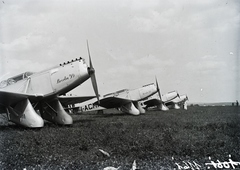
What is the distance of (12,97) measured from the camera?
8703 millimetres

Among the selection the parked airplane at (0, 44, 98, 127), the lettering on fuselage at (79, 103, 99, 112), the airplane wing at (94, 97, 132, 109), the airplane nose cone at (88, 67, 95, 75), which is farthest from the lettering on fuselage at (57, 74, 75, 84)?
the lettering on fuselage at (79, 103, 99, 112)

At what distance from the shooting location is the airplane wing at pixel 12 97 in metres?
8.45

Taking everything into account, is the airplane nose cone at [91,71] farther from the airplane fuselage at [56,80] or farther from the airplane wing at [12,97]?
the airplane wing at [12,97]

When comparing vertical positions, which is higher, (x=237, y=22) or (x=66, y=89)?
(x=237, y=22)

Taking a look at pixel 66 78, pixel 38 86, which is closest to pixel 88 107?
pixel 38 86

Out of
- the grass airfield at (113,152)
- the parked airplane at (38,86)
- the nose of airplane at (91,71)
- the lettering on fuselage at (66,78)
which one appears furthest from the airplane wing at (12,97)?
the grass airfield at (113,152)

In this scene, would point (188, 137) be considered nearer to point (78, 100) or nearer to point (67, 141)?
point (67, 141)

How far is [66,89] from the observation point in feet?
31.8

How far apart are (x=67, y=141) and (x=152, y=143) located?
214 centimetres

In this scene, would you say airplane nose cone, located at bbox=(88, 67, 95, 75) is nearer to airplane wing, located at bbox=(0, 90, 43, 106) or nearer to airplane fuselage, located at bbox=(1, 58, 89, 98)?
airplane fuselage, located at bbox=(1, 58, 89, 98)

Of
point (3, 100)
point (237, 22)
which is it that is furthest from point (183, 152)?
point (3, 100)

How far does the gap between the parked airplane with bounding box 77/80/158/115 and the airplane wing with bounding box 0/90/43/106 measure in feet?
33.5

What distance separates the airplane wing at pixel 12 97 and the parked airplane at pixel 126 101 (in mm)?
10217

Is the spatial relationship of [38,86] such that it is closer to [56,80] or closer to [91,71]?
[56,80]
